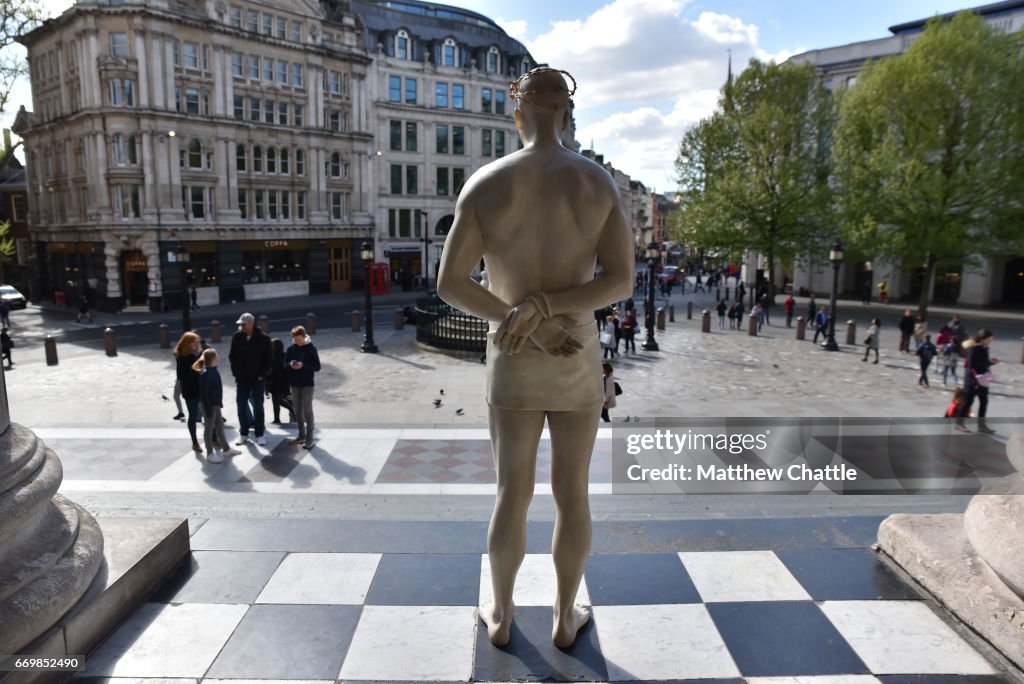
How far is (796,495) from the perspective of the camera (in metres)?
7.37

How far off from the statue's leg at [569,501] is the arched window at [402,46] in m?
50.3

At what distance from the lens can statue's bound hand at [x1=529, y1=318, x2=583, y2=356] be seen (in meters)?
3.50

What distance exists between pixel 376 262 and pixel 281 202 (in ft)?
29.0

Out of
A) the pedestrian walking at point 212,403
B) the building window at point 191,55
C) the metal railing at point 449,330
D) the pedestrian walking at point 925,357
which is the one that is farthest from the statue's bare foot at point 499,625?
the building window at point 191,55

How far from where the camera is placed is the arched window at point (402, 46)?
48.6 metres

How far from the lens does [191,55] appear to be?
1435 inches

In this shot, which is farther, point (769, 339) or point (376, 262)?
point (376, 262)

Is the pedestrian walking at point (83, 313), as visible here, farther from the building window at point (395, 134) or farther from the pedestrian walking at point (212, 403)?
the pedestrian walking at point (212, 403)

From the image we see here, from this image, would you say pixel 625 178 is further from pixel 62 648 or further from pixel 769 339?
pixel 62 648

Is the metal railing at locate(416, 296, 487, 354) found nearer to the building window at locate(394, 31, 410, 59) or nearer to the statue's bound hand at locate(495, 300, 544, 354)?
the statue's bound hand at locate(495, 300, 544, 354)

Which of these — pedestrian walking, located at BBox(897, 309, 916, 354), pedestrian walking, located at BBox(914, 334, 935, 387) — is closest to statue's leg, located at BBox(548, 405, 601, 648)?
pedestrian walking, located at BBox(914, 334, 935, 387)

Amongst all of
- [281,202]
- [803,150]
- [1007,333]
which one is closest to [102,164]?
[281,202]

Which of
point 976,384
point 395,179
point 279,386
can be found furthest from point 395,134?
point 976,384

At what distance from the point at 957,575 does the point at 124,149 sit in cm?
3972
